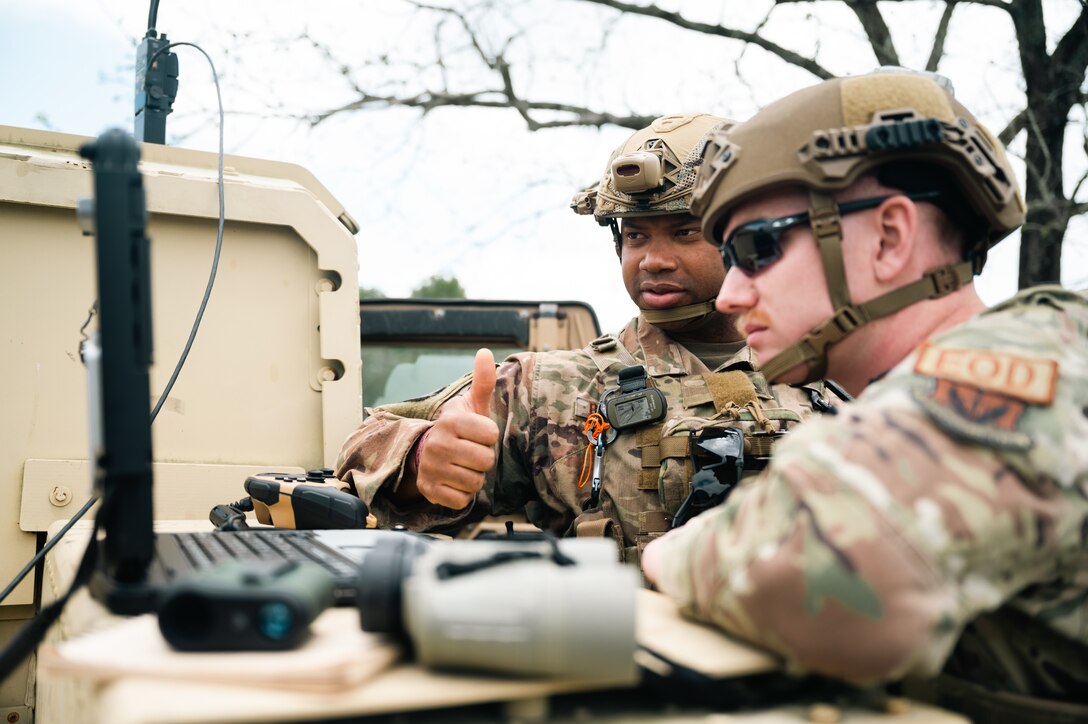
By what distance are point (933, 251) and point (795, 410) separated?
1355mm

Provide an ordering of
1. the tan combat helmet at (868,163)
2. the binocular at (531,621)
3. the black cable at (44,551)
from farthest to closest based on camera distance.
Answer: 1. the black cable at (44,551)
2. the tan combat helmet at (868,163)
3. the binocular at (531,621)

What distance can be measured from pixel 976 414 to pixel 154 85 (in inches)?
121

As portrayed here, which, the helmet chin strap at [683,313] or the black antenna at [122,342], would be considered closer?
the black antenna at [122,342]

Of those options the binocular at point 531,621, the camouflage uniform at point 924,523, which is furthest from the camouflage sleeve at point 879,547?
the binocular at point 531,621

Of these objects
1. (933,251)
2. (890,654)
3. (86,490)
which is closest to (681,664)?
(890,654)

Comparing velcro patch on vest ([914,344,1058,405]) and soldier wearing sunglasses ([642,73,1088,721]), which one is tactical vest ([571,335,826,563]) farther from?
velcro patch on vest ([914,344,1058,405])

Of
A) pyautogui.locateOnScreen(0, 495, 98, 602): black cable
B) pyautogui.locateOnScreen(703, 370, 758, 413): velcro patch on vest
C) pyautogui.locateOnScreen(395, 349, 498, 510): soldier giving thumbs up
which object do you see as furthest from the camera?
pyautogui.locateOnScreen(703, 370, 758, 413): velcro patch on vest

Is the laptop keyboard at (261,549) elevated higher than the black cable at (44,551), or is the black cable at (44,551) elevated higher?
the laptop keyboard at (261,549)

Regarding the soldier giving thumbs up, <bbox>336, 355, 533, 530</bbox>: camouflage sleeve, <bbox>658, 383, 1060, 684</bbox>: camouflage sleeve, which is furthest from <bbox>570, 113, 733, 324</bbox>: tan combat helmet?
<bbox>658, 383, 1060, 684</bbox>: camouflage sleeve

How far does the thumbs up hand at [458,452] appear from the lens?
249cm

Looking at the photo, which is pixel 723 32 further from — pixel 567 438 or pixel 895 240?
pixel 895 240

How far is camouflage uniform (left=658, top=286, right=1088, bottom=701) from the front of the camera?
1129 mm

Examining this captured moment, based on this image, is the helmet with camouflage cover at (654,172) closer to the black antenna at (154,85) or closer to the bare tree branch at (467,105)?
the black antenna at (154,85)

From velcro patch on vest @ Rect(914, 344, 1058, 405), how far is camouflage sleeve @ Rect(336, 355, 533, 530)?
1.80 meters
